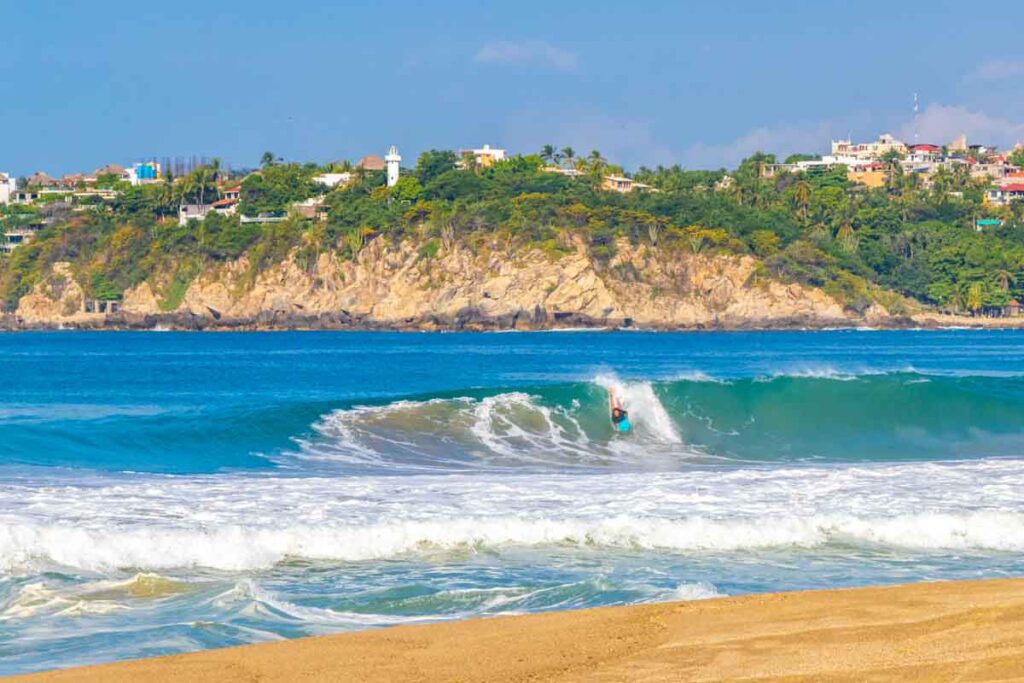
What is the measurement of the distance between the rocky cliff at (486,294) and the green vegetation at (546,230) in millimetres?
1057

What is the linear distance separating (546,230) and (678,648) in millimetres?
116337

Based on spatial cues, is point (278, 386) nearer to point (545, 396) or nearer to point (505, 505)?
point (545, 396)

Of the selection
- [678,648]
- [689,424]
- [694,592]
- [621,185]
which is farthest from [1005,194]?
[678,648]

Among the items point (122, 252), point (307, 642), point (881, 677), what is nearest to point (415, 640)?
point (307, 642)

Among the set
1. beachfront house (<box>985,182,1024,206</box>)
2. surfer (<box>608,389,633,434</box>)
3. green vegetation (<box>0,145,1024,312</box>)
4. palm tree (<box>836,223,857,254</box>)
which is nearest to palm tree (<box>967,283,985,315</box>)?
green vegetation (<box>0,145,1024,312</box>)

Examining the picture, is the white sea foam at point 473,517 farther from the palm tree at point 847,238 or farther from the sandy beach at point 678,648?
the palm tree at point 847,238

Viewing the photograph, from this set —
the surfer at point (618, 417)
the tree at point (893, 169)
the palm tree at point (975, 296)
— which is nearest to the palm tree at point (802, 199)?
the palm tree at point (975, 296)

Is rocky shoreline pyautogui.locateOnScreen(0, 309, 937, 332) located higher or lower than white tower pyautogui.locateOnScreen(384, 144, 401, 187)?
lower

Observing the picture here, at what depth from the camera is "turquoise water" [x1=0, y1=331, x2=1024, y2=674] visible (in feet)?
35.2

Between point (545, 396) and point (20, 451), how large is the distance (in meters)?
11.9

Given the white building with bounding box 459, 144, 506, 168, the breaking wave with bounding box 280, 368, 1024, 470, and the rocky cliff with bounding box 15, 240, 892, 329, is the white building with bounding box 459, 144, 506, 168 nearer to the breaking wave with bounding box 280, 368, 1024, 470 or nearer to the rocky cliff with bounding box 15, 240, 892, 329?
the rocky cliff with bounding box 15, 240, 892, 329

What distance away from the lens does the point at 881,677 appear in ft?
25.8

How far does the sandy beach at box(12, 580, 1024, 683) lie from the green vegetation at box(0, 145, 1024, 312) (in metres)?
112

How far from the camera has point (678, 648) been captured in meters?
8.67
